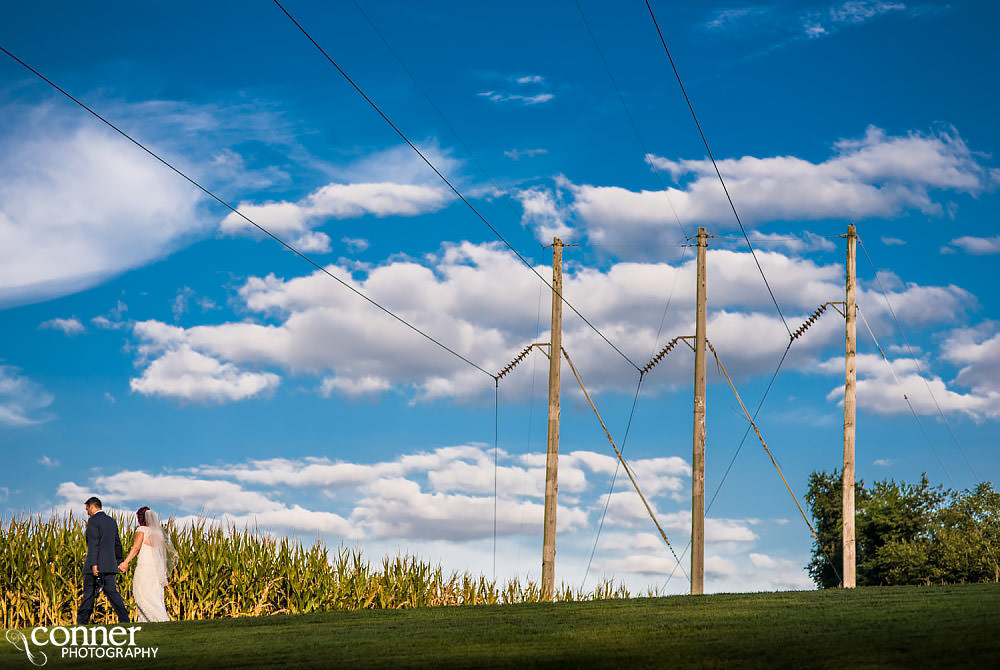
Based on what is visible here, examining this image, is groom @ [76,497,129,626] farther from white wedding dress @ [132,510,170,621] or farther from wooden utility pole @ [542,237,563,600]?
wooden utility pole @ [542,237,563,600]

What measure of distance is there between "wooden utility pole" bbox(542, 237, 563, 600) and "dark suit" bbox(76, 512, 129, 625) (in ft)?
36.4

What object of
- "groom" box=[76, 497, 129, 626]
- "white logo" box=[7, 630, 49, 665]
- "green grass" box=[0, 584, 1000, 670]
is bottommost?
"white logo" box=[7, 630, 49, 665]

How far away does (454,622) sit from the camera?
623 inches

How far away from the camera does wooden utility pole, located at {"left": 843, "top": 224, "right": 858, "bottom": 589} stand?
109ft

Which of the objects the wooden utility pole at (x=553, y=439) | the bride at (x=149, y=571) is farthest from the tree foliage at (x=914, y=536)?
the bride at (x=149, y=571)

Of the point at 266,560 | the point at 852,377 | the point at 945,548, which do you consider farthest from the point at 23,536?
the point at 945,548

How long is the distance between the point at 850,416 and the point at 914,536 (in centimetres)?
1404

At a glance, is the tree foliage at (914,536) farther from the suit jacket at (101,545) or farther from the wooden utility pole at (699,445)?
the suit jacket at (101,545)

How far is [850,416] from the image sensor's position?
34.3 meters

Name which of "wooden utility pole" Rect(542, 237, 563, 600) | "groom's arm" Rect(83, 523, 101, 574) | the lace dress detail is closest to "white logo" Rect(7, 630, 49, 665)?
"groom's arm" Rect(83, 523, 101, 574)

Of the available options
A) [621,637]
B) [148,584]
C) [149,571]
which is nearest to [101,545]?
[149,571]

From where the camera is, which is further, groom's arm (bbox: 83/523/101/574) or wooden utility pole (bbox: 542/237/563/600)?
wooden utility pole (bbox: 542/237/563/600)

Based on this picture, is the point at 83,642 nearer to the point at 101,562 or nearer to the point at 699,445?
the point at 101,562

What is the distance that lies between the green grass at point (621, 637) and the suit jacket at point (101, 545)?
95.8 inches
